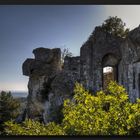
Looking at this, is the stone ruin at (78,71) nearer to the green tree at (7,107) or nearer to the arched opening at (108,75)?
the arched opening at (108,75)

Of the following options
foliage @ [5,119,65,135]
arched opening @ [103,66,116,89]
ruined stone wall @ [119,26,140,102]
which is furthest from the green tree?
ruined stone wall @ [119,26,140,102]

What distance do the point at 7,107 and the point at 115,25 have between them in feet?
5.57

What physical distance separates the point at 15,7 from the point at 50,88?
1458 mm

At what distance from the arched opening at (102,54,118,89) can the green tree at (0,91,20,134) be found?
3.58 feet

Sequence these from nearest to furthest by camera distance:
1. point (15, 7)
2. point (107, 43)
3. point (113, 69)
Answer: point (15, 7)
point (113, 69)
point (107, 43)

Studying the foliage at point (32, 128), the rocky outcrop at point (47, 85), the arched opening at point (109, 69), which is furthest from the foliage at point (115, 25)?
the foliage at point (32, 128)

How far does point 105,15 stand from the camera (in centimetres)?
603

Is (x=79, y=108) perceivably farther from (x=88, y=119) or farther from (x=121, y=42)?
(x=121, y=42)

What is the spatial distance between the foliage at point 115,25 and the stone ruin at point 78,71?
0.21ft

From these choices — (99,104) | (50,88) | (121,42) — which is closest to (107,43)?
(121,42)

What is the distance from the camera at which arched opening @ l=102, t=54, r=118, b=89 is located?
6.29 metres

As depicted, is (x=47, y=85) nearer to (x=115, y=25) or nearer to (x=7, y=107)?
(x=7, y=107)

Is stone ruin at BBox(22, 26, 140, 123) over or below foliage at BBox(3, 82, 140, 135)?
over

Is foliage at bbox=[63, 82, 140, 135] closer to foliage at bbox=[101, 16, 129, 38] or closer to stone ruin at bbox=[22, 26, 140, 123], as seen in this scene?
stone ruin at bbox=[22, 26, 140, 123]
